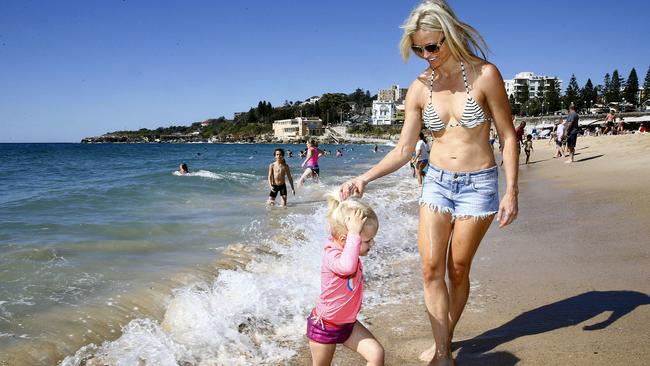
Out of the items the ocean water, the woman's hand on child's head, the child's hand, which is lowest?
the ocean water

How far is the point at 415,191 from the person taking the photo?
46.1 feet

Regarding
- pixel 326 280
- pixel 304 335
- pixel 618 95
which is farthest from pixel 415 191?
pixel 618 95

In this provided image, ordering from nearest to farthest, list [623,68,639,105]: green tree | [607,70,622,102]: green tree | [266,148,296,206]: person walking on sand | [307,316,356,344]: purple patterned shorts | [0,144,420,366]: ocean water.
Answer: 1. [307,316,356,344]: purple patterned shorts
2. [0,144,420,366]: ocean water
3. [266,148,296,206]: person walking on sand
4. [623,68,639,105]: green tree
5. [607,70,622,102]: green tree

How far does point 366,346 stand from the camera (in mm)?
2498

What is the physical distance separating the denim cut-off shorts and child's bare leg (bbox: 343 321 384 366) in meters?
0.85

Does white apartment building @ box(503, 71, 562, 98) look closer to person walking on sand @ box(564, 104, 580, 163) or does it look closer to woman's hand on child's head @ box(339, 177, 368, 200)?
person walking on sand @ box(564, 104, 580, 163)

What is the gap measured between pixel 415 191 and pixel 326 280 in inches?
466

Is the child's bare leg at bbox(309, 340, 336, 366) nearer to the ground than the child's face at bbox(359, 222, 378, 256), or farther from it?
nearer to the ground

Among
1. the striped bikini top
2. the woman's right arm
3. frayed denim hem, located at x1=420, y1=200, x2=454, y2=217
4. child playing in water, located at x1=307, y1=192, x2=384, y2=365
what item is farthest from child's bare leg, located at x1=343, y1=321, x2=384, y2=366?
the striped bikini top

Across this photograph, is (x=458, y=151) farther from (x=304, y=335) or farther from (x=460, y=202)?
(x=304, y=335)

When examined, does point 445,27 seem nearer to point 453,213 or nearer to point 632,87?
point 453,213

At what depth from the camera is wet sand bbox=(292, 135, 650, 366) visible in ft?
9.97

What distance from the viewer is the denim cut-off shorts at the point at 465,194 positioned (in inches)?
110

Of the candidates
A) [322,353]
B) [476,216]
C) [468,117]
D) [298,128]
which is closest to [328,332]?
[322,353]
